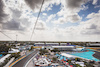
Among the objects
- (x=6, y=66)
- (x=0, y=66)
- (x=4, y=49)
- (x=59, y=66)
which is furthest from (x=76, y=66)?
(x=4, y=49)

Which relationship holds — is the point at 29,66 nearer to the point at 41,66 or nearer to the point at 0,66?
the point at 41,66

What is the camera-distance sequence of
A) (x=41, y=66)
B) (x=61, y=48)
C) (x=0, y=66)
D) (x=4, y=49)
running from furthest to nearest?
(x=61, y=48)
(x=4, y=49)
(x=41, y=66)
(x=0, y=66)

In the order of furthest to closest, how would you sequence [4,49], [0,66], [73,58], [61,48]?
[61,48], [4,49], [73,58], [0,66]

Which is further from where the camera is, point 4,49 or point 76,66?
point 4,49

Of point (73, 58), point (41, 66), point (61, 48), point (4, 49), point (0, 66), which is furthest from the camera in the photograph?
point (61, 48)

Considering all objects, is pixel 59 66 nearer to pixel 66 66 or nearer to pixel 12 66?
pixel 66 66

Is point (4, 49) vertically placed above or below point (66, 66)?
above

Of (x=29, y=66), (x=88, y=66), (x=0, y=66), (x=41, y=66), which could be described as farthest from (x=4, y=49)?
Result: (x=88, y=66)

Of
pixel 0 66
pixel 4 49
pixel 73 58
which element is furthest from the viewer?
pixel 4 49

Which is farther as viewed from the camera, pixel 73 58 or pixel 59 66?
pixel 73 58
